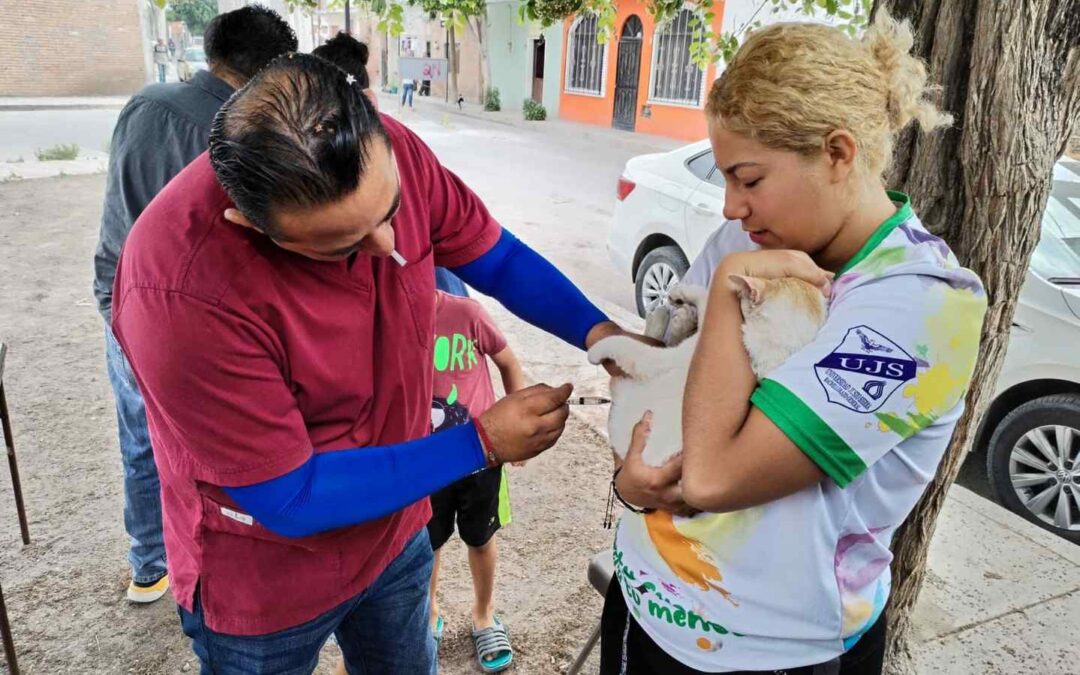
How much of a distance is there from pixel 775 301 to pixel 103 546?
3.22 meters

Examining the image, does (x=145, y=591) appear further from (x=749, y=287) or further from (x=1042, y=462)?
(x=1042, y=462)

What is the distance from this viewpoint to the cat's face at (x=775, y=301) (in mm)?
1177

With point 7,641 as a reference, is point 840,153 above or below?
above

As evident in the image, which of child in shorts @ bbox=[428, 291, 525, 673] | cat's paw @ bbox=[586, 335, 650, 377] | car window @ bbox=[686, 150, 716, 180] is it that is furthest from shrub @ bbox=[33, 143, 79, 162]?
cat's paw @ bbox=[586, 335, 650, 377]

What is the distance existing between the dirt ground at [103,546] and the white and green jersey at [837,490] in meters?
1.61

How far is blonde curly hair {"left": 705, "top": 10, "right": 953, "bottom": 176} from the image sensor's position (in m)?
1.19

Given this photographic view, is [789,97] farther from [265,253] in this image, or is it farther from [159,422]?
[159,422]

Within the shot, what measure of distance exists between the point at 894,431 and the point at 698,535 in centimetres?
36

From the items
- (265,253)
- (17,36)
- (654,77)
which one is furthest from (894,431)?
(17,36)

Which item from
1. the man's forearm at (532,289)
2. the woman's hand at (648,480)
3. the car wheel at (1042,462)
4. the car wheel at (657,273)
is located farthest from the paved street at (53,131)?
the woman's hand at (648,480)

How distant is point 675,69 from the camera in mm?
19594

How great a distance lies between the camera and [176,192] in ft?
4.26

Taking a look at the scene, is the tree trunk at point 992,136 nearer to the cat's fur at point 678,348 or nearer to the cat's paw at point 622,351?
the cat's fur at point 678,348

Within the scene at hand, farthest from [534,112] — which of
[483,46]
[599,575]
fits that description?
[599,575]
